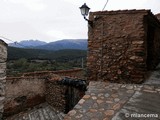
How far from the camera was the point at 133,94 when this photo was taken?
555cm

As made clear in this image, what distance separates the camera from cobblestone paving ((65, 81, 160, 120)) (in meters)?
4.84

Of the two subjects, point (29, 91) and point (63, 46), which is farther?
point (63, 46)

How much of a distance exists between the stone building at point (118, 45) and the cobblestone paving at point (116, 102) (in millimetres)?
529

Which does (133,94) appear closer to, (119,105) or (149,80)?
(119,105)

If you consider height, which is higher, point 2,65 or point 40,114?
point 2,65

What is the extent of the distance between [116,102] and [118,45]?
1.98 meters

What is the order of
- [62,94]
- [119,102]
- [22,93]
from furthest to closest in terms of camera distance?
1. [22,93]
2. [62,94]
3. [119,102]

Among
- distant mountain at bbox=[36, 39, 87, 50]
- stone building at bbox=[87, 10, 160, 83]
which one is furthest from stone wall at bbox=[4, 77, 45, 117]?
distant mountain at bbox=[36, 39, 87, 50]

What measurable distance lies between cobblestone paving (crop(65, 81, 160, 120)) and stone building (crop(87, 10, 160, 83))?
53 centimetres

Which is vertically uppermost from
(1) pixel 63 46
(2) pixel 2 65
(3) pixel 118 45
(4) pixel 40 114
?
(1) pixel 63 46

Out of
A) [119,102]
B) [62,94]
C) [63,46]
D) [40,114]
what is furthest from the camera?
[63,46]

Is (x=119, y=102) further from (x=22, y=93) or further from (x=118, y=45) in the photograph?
(x=22, y=93)

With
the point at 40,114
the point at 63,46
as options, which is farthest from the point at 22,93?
the point at 63,46

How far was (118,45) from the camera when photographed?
660 centimetres
